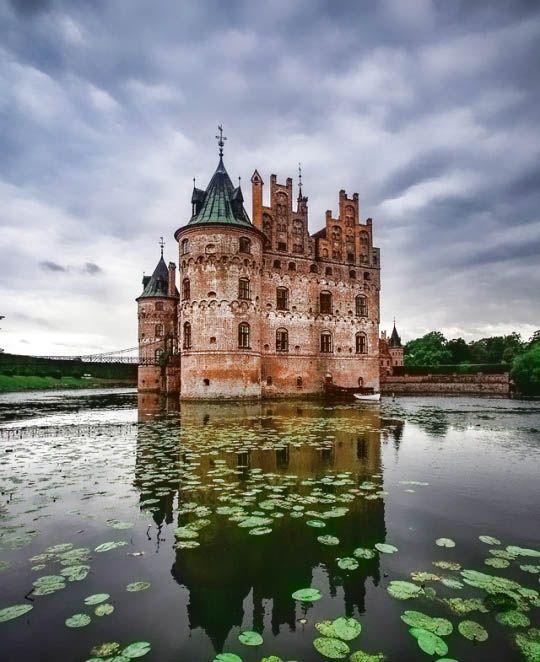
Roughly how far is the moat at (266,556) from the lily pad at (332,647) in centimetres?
2

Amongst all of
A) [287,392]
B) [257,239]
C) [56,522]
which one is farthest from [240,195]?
[56,522]

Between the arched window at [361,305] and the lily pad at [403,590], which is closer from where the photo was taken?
the lily pad at [403,590]

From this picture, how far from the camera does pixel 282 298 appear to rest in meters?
33.9

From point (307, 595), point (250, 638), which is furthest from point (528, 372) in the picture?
point (250, 638)

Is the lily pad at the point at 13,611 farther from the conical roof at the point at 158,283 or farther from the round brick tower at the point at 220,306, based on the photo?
the conical roof at the point at 158,283

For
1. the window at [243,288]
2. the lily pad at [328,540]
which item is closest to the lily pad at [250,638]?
the lily pad at [328,540]

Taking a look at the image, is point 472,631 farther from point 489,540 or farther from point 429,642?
point 489,540

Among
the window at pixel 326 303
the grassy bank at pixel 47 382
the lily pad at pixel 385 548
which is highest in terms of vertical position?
the window at pixel 326 303

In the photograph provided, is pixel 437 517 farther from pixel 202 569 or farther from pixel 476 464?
pixel 476 464

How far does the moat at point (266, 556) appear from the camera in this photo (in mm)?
3381

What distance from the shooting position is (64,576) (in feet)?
14.3

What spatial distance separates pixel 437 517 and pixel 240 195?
1155 inches

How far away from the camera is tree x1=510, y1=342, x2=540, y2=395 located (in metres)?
44.1

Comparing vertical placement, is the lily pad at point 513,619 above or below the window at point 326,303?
below
